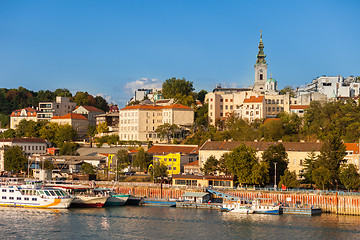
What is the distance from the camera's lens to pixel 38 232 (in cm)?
→ 5569

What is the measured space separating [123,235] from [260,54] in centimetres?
10085

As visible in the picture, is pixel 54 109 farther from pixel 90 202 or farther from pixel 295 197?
pixel 295 197

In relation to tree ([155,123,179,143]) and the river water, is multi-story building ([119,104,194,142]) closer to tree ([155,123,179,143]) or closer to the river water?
tree ([155,123,179,143])

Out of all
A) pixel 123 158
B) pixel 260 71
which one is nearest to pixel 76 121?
pixel 123 158

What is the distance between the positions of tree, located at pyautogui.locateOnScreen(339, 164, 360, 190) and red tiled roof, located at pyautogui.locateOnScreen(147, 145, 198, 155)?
32.5 metres

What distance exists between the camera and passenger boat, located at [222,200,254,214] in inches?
2756

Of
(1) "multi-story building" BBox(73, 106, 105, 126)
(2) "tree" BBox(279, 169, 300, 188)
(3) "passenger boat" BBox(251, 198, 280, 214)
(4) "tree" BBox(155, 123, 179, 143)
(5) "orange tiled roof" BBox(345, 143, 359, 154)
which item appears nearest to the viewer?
(3) "passenger boat" BBox(251, 198, 280, 214)

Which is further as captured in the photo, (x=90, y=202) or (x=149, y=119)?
(x=149, y=119)

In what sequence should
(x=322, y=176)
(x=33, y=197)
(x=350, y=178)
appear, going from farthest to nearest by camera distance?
(x=33, y=197) → (x=322, y=176) → (x=350, y=178)

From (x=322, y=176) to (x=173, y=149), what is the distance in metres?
35.6

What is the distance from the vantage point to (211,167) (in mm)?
85188

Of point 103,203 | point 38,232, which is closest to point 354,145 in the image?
point 103,203

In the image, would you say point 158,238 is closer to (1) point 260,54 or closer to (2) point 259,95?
(2) point 259,95

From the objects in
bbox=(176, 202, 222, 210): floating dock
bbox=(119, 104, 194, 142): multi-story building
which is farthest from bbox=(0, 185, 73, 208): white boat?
bbox=(119, 104, 194, 142): multi-story building
